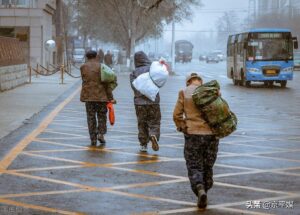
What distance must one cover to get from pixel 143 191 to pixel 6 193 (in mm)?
1525

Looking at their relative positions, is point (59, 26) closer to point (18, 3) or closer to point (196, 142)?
point (18, 3)

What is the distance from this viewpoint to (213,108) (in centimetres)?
709

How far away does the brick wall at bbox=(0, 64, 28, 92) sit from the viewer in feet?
83.8

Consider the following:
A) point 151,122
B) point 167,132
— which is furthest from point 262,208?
point 167,132

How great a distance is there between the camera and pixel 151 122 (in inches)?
424

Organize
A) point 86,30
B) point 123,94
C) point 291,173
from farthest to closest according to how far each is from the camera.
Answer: point 86,30
point 123,94
point 291,173

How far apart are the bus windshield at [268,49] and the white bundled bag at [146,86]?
2354 cm

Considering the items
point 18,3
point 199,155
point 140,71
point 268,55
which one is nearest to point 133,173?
point 199,155

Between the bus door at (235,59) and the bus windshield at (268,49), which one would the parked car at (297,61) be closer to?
the bus door at (235,59)

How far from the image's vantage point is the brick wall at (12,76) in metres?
25.5

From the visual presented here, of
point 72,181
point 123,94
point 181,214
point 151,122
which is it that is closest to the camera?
point 181,214

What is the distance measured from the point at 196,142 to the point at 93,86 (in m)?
4.54

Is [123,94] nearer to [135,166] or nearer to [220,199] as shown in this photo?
[135,166]

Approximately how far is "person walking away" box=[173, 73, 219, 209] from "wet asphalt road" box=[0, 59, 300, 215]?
1.02ft
